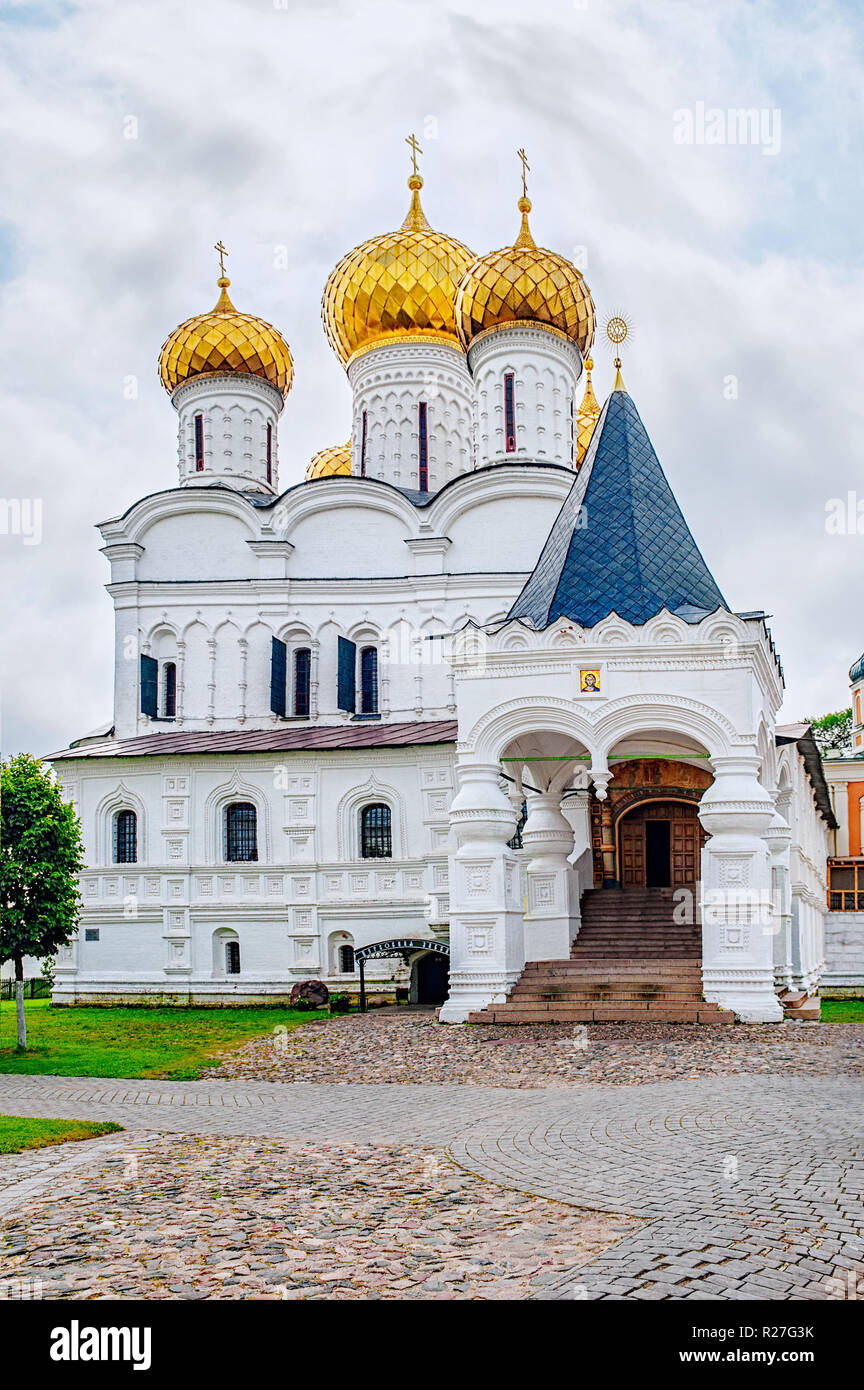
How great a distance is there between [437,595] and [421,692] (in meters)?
1.97

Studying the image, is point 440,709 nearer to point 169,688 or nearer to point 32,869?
point 169,688

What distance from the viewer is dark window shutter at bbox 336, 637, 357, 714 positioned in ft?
77.8

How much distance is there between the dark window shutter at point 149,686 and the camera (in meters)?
24.3

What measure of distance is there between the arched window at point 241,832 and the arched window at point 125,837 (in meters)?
1.80

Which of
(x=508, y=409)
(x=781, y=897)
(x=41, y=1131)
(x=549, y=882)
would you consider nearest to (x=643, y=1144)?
(x=41, y=1131)

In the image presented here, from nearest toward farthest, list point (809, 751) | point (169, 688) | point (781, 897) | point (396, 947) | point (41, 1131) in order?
point (41, 1131) → point (781, 897) → point (396, 947) → point (809, 751) → point (169, 688)

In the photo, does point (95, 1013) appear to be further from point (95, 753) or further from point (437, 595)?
point (437, 595)

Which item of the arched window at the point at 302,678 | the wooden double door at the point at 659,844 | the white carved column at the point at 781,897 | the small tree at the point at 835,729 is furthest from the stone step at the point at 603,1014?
the small tree at the point at 835,729

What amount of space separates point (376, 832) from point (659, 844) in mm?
5005

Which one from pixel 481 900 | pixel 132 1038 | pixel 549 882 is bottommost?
pixel 132 1038

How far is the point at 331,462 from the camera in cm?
3453

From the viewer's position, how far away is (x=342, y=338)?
28.7m

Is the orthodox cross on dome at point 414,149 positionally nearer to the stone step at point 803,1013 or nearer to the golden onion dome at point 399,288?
the golden onion dome at point 399,288

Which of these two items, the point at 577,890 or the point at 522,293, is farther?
the point at 522,293
